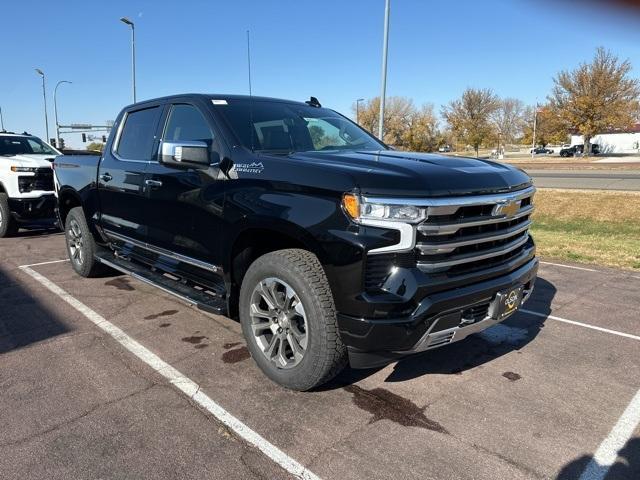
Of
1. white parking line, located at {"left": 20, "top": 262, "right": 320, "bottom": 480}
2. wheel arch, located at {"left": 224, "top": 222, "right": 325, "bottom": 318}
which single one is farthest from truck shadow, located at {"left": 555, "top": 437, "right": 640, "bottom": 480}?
wheel arch, located at {"left": 224, "top": 222, "right": 325, "bottom": 318}

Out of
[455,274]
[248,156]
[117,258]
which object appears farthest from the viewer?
[117,258]

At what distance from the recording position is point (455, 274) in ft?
9.74

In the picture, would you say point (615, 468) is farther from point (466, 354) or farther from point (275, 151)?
point (275, 151)

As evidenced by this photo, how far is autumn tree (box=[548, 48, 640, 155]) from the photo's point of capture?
4816 cm

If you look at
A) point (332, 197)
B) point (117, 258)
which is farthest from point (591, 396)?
point (117, 258)

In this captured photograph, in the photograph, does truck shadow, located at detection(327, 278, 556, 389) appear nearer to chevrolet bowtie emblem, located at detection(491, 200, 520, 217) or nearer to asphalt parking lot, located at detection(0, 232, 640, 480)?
asphalt parking lot, located at detection(0, 232, 640, 480)

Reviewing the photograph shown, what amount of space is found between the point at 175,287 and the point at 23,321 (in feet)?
5.46

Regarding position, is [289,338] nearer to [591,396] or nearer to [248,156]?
[248,156]

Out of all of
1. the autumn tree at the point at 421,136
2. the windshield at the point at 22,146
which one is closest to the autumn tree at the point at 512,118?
the autumn tree at the point at 421,136

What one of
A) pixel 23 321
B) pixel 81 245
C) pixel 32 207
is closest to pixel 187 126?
pixel 23 321

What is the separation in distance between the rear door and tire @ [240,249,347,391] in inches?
68.3

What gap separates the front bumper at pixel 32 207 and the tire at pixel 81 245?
9.73ft

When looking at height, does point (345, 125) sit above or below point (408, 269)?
above

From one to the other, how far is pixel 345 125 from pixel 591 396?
3.00 metres
